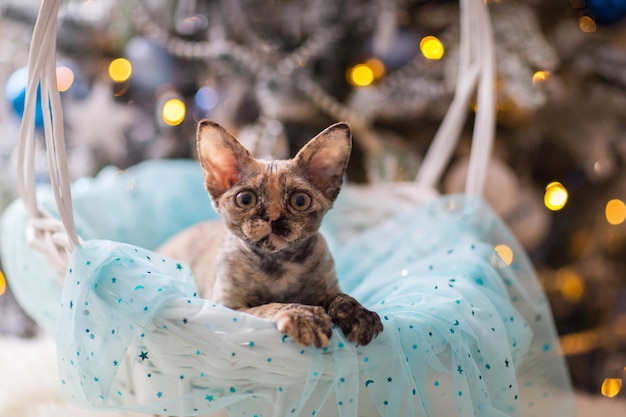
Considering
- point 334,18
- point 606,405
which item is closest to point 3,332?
point 334,18

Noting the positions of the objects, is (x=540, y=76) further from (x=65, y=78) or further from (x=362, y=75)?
(x=65, y=78)

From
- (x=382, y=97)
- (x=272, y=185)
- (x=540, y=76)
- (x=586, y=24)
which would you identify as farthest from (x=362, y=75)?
(x=272, y=185)

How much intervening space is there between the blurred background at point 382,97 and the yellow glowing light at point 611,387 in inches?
0.6

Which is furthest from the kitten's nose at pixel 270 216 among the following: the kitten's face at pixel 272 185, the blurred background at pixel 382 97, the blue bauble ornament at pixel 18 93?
the blue bauble ornament at pixel 18 93

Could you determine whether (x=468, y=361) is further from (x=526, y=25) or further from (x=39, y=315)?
(x=526, y=25)

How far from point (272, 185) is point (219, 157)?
11 cm

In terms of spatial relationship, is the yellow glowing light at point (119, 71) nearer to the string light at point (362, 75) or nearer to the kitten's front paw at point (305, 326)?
the string light at point (362, 75)

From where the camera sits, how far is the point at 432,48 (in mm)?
1839

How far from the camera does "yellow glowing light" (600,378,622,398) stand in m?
1.76

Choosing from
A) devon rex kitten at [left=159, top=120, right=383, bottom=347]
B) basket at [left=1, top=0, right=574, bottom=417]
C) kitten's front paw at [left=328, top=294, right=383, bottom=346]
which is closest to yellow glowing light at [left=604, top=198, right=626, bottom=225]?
basket at [left=1, top=0, right=574, bottom=417]

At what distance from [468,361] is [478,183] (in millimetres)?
541

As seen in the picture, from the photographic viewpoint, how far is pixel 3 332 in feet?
6.62

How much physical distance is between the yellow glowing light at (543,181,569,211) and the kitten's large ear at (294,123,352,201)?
3.78 ft

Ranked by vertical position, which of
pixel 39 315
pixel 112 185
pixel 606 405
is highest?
pixel 112 185
